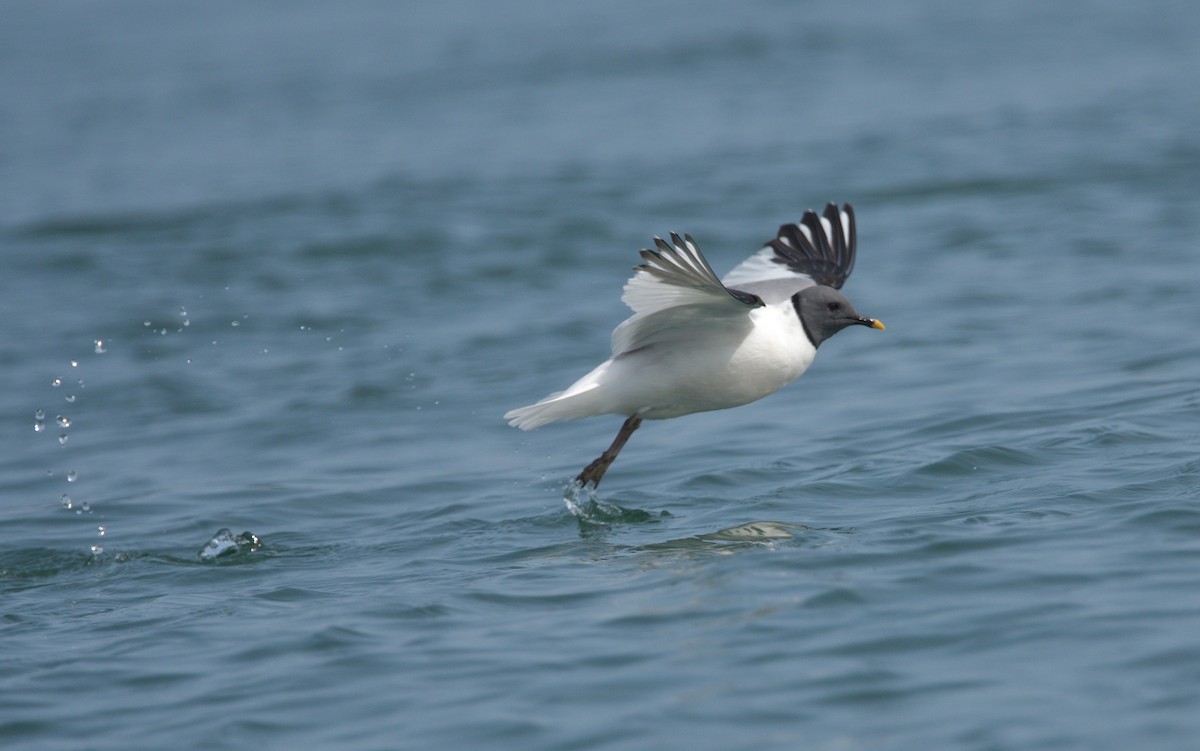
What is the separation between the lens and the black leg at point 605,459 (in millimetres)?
8688

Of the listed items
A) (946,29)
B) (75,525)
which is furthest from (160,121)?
(75,525)

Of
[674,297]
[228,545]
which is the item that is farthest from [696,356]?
[228,545]

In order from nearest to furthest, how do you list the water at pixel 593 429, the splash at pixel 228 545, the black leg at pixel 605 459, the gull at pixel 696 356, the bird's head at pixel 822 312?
1. the water at pixel 593 429
2. the gull at pixel 696 356
3. the splash at pixel 228 545
4. the bird's head at pixel 822 312
5. the black leg at pixel 605 459

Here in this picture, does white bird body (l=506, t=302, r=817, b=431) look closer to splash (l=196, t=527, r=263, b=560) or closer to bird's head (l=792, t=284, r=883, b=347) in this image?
bird's head (l=792, t=284, r=883, b=347)

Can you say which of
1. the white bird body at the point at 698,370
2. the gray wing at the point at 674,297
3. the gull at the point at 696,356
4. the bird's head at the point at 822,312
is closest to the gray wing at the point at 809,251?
the gull at the point at 696,356

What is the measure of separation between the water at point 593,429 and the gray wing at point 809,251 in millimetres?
1133

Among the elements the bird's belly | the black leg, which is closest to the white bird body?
the bird's belly

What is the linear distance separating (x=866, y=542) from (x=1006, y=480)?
1.36 m

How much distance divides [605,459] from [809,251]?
6.48ft

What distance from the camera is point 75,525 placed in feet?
31.0

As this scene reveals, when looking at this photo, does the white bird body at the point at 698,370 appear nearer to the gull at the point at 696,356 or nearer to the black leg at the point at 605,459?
the gull at the point at 696,356

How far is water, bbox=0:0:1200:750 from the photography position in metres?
5.84

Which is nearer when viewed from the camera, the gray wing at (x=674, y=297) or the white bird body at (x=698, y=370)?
the gray wing at (x=674, y=297)

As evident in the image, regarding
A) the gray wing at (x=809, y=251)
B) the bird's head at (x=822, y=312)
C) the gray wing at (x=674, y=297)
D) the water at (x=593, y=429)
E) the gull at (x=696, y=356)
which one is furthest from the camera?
the gray wing at (x=809, y=251)
